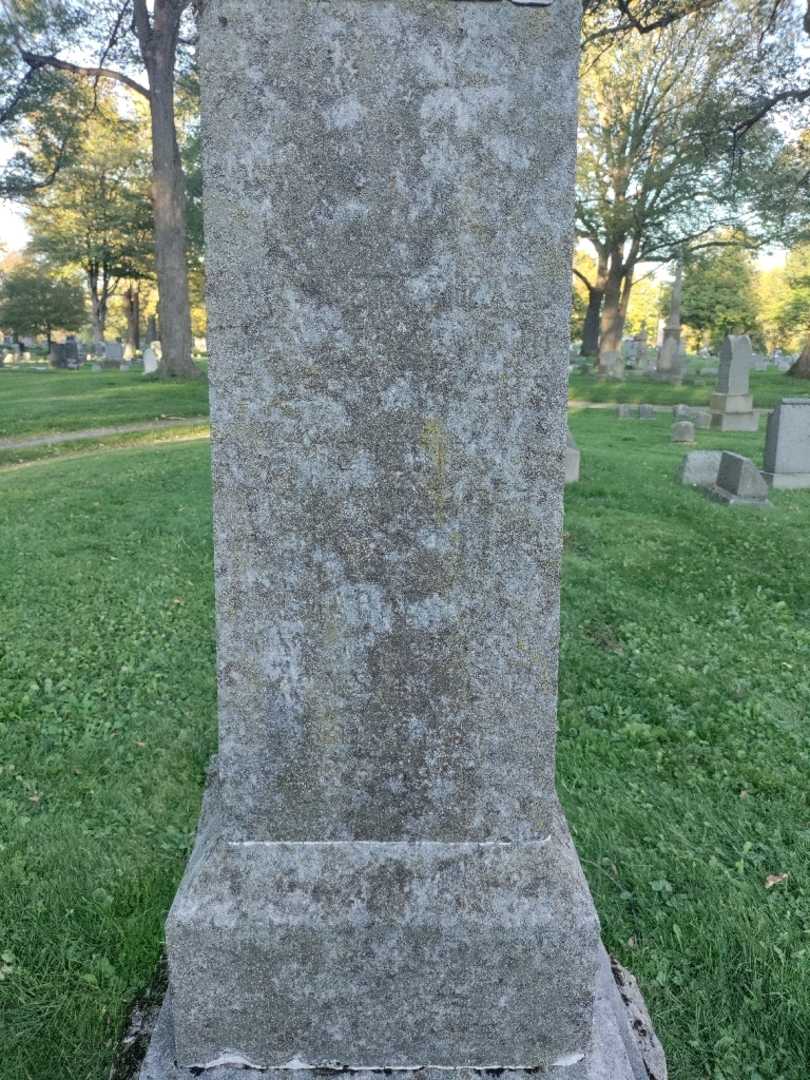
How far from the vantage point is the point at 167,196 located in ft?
67.5

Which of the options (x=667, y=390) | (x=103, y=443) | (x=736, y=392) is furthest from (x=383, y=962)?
(x=667, y=390)

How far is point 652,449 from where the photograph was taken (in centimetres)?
1427

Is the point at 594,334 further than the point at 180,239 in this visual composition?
Yes

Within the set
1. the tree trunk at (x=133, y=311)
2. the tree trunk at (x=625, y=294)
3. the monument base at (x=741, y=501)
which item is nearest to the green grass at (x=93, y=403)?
the monument base at (x=741, y=501)

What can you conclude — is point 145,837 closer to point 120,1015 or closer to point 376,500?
point 120,1015

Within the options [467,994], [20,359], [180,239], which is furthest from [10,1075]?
[20,359]

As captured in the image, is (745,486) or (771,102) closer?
(745,486)

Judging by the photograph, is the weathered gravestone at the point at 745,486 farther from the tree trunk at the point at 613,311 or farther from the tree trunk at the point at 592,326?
the tree trunk at the point at 592,326

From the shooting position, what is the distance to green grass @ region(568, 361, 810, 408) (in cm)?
2297

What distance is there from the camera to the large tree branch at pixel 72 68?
19.4 m

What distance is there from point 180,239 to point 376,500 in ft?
72.6

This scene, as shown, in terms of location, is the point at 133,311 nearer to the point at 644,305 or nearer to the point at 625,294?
the point at 625,294

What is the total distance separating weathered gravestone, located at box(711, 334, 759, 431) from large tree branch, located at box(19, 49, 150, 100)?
16.2 metres

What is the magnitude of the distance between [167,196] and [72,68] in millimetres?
3705
